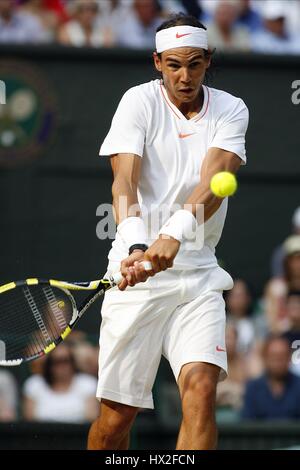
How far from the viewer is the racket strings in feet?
22.2

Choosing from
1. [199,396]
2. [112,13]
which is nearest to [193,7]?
[112,13]

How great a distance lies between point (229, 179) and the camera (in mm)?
6145

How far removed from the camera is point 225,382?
10.5 metres

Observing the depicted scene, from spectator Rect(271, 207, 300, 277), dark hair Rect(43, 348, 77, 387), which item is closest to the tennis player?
dark hair Rect(43, 348, 77, 387)

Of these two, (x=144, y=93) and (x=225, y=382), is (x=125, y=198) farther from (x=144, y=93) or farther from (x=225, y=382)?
(x=225, y=382)

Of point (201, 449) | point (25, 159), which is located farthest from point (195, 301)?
point (25, 159)

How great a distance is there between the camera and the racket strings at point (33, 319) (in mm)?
6758

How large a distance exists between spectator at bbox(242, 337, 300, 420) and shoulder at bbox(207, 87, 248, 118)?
4101 mm

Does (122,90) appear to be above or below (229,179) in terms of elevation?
above

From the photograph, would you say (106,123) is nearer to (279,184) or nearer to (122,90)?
(122,90)

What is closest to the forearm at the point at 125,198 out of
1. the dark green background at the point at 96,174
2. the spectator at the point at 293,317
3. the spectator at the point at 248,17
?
the spectator at the point at 293,317

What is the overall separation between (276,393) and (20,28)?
4833 millimetres

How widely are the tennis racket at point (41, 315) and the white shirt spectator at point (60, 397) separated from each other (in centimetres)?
313

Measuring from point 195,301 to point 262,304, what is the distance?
5.28 meters
